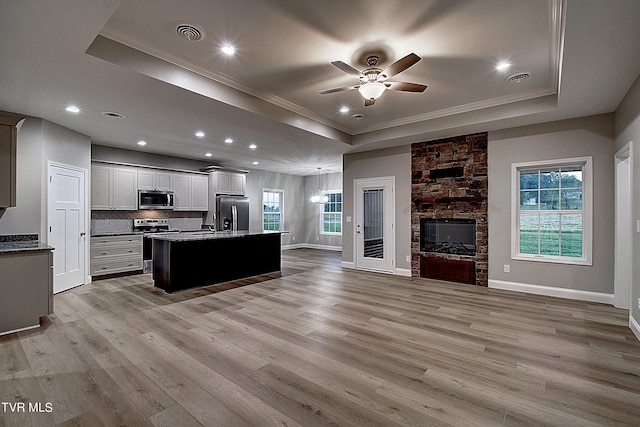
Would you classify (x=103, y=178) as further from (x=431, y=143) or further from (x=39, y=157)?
(x=431, y=143)

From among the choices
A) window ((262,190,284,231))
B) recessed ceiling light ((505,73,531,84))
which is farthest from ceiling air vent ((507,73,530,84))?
window ((262,190,284,231))

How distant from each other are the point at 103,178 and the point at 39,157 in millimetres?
1643

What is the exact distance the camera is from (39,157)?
177 inches

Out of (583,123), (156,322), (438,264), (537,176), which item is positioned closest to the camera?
(156,322)

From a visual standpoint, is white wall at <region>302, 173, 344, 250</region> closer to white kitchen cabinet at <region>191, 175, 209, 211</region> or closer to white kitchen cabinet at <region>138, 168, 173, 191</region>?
white kitchen cabinet at <region>191, 175, 209, 211</region>

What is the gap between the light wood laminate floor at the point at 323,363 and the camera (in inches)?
77.5

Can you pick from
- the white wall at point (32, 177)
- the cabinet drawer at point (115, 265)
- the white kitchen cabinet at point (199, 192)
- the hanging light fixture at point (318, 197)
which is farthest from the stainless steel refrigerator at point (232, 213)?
the white wall at point (32, 177)

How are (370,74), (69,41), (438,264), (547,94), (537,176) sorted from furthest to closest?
(438,264) → (537,176) → (547,94) → (370,74) → (69,41)

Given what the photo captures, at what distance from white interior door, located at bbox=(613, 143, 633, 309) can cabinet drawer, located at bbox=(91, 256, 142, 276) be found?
8.16 meters

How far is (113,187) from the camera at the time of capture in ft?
20.6

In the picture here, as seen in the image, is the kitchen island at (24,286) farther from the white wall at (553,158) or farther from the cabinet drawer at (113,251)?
the white wall at (553,158)

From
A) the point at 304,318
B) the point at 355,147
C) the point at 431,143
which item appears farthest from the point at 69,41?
the point at 431,143

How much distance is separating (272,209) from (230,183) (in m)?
2.49

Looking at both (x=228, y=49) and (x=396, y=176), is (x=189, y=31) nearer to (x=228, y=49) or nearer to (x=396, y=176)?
(x=228, y=49)
